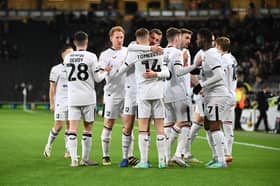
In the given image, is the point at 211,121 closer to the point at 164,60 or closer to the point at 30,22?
the point at 164,60

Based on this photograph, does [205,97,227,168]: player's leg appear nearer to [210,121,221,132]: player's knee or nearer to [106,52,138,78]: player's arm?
[210,121,221,132]: player's knee

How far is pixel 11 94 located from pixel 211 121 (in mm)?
43104

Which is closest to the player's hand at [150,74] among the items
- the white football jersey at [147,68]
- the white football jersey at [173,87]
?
the white football jersey at [147,68]

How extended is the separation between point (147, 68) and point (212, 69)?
1212 millimetres

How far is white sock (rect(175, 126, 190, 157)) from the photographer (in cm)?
1526

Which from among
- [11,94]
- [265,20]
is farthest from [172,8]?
[11,94]

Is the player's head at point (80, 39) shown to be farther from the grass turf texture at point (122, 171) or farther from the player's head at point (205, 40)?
the grass turf texture at point (122, 171)

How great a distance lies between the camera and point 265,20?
2308 inches

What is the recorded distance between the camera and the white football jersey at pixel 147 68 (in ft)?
48.1

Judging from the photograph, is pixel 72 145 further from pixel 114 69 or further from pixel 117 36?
pixel 117 36

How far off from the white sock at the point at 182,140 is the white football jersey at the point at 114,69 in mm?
1371

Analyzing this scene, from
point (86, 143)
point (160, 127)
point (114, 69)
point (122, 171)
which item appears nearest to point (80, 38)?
point (114, 69)

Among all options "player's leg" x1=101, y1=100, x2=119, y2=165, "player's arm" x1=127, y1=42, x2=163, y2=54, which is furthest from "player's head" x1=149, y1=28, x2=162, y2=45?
"player's leg" x1=101, y1=100, x2=119, y2=165

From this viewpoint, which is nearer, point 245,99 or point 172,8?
point 245,99
